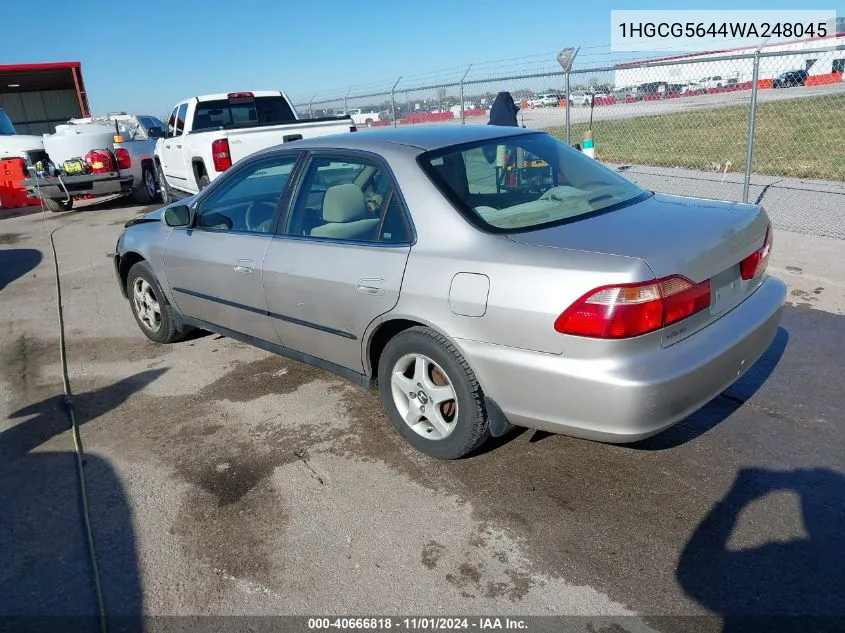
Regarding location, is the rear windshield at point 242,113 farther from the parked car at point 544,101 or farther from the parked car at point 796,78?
the parked car at point 796,78

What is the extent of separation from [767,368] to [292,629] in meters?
3.33

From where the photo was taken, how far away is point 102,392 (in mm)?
4684

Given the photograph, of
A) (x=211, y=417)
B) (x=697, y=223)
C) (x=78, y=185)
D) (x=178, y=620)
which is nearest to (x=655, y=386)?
(x=697, y=223)

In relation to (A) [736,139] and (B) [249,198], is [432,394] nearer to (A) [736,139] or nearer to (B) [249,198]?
(B) [249,198]

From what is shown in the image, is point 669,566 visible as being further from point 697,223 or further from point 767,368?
point 767,368

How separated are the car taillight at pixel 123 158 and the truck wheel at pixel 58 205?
163 centimetres

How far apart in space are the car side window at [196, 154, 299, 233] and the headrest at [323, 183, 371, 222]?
15.1 inches

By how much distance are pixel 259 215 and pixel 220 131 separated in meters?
5.78

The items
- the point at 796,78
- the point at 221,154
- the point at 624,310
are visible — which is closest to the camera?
the point at 624,310

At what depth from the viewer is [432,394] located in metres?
3.35

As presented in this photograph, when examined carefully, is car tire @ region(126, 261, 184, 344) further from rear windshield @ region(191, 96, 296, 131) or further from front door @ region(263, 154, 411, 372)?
rear windshield @ region(191, 96, 296, 131)

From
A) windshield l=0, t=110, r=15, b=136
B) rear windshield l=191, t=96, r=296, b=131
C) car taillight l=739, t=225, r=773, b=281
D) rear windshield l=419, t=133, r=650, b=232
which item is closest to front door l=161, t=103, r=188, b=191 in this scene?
rear windshield l=191, t=96, r=296, b=131

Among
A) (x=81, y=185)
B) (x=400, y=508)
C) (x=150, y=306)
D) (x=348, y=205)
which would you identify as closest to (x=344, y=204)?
(x=348, y=205)

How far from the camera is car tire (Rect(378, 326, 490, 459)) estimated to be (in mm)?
3168
